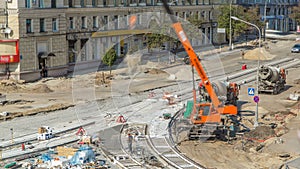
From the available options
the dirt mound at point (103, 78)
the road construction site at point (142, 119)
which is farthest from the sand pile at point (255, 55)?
the dirt mound at point (103, 78)

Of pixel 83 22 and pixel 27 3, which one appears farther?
pixel 83 22

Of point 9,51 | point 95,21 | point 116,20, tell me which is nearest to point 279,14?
point 116,20

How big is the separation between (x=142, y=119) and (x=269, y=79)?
12276 millimetres

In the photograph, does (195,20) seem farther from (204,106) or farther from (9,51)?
(204,106)

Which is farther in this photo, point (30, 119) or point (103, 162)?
point (30, 119)

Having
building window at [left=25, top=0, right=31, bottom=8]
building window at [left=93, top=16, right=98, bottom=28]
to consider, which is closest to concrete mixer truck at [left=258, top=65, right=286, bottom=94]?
building window at [left=25, top=0, right=31, bottom=8]

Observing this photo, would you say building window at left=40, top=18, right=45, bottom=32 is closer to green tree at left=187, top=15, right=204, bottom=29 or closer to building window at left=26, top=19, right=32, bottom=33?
building window at left=26, top=19, right=32, bottom=33

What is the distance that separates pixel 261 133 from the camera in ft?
102

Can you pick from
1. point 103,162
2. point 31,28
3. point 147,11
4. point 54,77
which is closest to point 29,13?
point 31,28

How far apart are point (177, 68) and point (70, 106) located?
18.5 meters

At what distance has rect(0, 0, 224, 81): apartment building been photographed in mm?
48500

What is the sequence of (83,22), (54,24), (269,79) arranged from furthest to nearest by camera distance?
(83,22)
(54,24)
(269,79)

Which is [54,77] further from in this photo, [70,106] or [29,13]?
[70,106]

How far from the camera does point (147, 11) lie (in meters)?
64.4
